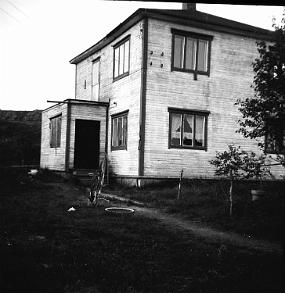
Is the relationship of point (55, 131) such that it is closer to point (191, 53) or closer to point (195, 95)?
point (195, 95)

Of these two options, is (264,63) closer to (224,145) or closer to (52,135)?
(224,145)

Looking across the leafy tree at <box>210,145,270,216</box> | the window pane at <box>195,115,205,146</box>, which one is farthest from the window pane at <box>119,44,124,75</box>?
the leafy tree at <box>210,145,270,216</box>

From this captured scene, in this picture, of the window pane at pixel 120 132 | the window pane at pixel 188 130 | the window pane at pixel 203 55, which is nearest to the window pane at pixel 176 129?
the window pane at pixel 188 130

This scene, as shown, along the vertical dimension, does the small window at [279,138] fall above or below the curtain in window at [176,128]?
below

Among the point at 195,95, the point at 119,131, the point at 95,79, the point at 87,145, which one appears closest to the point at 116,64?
the point at 95,79

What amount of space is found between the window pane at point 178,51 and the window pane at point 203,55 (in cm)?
91

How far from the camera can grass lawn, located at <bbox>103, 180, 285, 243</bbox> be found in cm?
848

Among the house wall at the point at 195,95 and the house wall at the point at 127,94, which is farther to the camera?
the house wall at the point at 127,94

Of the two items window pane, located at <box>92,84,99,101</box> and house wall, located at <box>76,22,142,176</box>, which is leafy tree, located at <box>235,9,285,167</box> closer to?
house wall, located at <box>76,22,142,176</box>

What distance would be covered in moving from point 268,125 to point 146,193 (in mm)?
7553

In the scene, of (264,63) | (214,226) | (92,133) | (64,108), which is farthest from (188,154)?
(264,63)

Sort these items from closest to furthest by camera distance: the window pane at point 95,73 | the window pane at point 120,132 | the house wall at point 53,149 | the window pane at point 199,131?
the window pane at point 199,131, the window pane at point 120,132, the house wall at point 53,149, the window pane at point 95,73

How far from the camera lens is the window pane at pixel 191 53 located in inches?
690

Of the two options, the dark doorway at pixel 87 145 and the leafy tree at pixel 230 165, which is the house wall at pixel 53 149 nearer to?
the dark doorway at pixel 87 145
